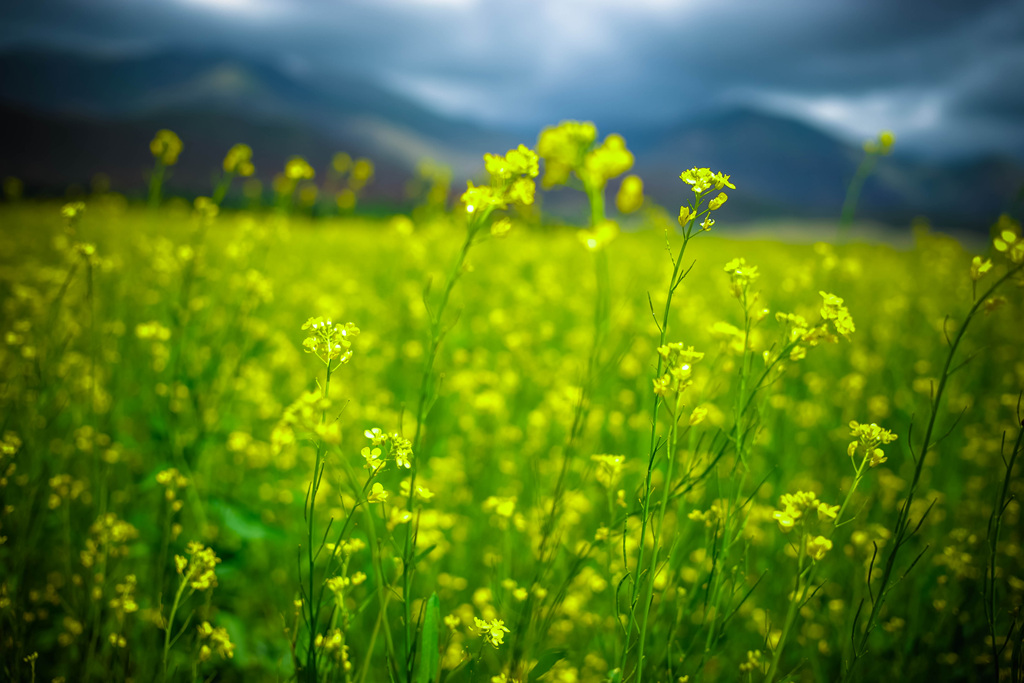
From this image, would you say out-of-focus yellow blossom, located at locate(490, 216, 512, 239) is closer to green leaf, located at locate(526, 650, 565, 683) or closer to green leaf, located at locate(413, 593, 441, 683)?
green leaf, located at locate(413, 593, 441, 683)

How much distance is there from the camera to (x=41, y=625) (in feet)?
5.48

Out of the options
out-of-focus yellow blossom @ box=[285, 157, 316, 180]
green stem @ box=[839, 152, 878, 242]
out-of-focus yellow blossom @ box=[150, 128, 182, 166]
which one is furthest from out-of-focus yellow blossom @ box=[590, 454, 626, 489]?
out-of-focus yellow blossom @ box=[150, 128, 182, 166]

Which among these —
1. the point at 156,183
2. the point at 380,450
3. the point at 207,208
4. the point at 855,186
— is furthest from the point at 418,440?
the point at 855,186

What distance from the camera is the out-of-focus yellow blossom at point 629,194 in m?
2.01

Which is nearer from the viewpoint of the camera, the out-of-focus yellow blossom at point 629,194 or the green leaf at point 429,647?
the green leaf at point 429,647

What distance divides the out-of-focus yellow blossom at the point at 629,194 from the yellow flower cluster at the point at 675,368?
1138 mm

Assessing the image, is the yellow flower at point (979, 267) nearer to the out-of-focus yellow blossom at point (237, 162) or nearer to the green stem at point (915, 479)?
the green stem at point (915, 479)

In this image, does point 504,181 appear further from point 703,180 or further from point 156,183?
point 156,183

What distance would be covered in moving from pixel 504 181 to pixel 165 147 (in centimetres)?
190

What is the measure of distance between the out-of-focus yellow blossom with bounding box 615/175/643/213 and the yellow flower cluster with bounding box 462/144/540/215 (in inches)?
40.1

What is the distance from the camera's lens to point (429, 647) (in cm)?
98

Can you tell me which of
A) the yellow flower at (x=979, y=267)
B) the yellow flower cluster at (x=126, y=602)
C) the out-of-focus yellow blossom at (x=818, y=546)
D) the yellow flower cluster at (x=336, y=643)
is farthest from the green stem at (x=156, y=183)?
the yellow flower at (x=979, y=267)

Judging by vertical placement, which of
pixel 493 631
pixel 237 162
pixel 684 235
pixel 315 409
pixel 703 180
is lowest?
pixel 493 631

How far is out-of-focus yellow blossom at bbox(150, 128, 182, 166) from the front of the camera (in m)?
2.07
